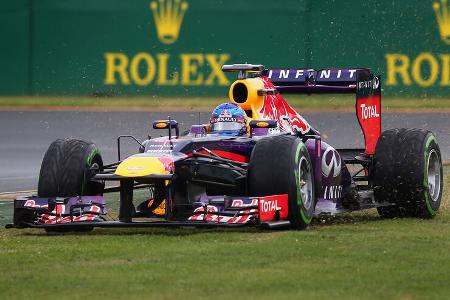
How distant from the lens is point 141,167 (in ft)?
36.4

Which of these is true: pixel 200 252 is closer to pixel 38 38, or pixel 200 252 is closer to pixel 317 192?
pixel 317 192

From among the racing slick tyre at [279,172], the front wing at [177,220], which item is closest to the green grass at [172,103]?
the front wing at [177,220]

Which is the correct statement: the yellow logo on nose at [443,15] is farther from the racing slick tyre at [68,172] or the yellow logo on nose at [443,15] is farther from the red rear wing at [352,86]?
the racing slick tyre at [68,172]

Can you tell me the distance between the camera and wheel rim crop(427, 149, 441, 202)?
517 inches

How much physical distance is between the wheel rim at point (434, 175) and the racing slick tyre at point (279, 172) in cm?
220

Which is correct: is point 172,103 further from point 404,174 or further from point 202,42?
point 404,174

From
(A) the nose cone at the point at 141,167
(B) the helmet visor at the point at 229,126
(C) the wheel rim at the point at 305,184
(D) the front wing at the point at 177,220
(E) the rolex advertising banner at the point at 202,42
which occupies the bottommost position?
(D) the front wing at the point at 177,220

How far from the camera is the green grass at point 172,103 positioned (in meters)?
23.8

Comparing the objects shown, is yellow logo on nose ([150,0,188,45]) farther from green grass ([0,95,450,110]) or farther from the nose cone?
the nose cone

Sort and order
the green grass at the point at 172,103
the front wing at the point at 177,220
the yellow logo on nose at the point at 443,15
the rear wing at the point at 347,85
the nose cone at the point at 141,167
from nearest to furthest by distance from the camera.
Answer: the front wing at the point at 177,220, the nose cone at the point at 141,167, the rear wing at the point at 347,85, the yellow logo on nose at the point at 443,15, the green grass at the point at 172,103

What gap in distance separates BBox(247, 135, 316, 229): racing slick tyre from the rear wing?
6.37 feet

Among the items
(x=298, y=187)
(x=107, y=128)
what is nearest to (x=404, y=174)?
(x=298, y=187)

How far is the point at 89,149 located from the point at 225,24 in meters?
12.3

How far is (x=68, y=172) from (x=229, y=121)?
5.62 feet
